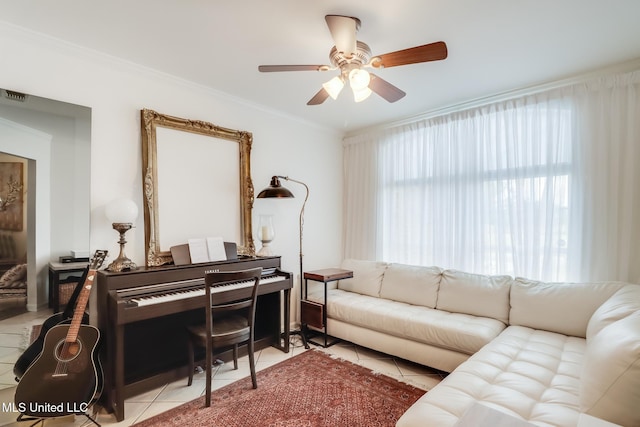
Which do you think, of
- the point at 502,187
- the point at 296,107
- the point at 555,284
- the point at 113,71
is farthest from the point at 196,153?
the point at 555,284

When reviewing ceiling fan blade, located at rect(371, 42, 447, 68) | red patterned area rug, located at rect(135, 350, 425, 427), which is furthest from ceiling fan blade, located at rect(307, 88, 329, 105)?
red patterned area rug, located at rect(135, 350, 425, 427)

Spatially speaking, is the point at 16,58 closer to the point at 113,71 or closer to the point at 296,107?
the point at 113,71

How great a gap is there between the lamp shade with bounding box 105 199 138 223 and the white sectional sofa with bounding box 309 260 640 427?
2049 millimetres

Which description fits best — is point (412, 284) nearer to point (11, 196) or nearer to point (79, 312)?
point (79, 312)

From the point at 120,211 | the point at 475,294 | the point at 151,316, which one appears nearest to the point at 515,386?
the point at 475,294

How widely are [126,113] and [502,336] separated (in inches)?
134

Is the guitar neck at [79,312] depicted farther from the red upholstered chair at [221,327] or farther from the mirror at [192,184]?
the red upholstered chair at [221,327]

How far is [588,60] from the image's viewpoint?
8.11 ft

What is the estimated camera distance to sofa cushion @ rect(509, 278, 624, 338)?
2.36 meters

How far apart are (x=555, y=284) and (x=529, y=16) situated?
2024mm

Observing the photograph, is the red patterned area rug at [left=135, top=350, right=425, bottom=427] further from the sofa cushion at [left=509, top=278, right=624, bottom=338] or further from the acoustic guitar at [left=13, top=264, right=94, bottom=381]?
the sofa cushion at [left=509, top=278, right=624, bottom=338]

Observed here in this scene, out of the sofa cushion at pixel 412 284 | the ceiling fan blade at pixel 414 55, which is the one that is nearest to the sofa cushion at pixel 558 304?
the sofa cushion at pixel 412 284

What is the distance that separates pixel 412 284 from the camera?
131 inches

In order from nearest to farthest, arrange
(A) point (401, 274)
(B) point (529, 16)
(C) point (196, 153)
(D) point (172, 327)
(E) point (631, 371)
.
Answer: (E) point (631, 371) → (B) point (529, 16) → (D) point (172, 327) → (C) point (196, 153) → (A) point (401, 274)
